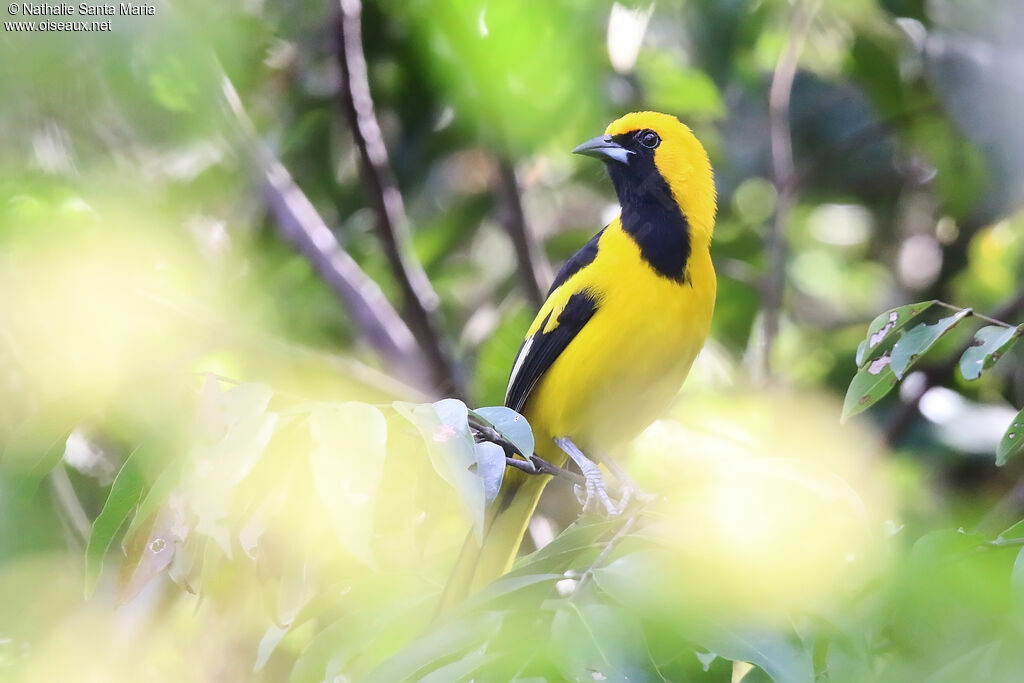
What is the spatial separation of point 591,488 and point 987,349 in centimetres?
156

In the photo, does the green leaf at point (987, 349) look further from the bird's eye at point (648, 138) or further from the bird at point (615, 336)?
the bird's eye at point (648, 138)

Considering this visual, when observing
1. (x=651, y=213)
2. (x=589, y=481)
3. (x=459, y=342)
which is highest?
(x=651, y=213)

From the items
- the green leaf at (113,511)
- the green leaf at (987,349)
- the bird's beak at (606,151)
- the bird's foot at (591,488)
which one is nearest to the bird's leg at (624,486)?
the bird's foot at (591,488)

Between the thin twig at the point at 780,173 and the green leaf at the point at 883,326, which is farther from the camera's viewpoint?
the thin twig at the point at 780,173

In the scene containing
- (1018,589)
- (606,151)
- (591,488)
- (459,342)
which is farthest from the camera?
(459,342)

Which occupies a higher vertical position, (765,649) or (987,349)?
(987,349)

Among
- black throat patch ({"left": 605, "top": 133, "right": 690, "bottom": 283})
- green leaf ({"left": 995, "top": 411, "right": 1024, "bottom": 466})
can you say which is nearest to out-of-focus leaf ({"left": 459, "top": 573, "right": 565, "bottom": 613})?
green leaf ({"left": 995, "top": 411, "right": 1024, "bottom": 466})

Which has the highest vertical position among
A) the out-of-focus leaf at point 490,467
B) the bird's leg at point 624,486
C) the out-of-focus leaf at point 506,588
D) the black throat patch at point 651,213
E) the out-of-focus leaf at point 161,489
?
the out-of-focus leaf at point 161,489

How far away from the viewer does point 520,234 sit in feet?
16.2

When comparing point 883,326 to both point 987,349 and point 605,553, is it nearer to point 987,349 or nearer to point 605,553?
point 987,349

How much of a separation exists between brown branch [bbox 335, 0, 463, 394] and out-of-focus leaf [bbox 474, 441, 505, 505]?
2.72m

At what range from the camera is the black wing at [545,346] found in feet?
12.8

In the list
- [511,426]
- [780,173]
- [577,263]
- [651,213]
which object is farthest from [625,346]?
[780,173]

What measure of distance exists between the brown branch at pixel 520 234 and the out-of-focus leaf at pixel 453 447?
2.83 m
